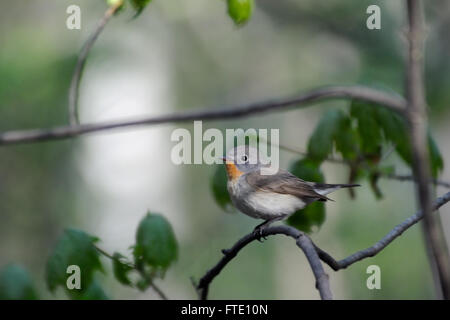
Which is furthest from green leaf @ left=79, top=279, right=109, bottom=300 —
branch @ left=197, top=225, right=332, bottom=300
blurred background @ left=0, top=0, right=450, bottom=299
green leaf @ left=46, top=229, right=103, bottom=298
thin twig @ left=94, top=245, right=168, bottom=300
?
blurred background @ left=0, top=0, right=450, bottom=299

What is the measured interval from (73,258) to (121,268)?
0.71ft

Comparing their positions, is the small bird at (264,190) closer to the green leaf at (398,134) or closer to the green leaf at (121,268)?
the green leaf at (398,134)

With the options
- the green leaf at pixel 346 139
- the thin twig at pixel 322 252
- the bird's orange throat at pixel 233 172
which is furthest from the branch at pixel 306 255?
the bird's orange throat at pixel 233 172

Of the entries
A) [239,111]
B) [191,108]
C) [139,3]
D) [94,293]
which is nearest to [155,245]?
[94,293]

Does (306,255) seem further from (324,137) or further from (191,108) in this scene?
(191,108)

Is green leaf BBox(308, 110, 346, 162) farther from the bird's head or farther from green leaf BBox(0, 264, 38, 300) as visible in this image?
green leaf BBox(0, 264, 38, 300)

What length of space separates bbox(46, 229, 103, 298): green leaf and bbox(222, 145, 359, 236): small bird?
102 cm

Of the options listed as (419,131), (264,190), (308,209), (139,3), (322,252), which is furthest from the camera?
(264,190)

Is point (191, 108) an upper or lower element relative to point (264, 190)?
upper

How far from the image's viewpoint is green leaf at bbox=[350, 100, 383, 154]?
9.43ft

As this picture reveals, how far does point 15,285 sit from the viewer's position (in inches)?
104
